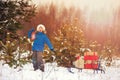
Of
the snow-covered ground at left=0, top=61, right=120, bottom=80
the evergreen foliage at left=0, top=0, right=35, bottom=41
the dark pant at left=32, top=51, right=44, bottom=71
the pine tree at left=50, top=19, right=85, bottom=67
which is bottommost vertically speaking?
the snow-covered ground at left=0, top=61, right=120, bottom=80

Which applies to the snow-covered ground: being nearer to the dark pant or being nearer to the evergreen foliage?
the dark pant

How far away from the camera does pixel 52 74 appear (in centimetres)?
553

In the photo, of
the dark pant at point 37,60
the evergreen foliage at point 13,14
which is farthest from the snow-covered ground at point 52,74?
the evergreen foliage at point 13,14

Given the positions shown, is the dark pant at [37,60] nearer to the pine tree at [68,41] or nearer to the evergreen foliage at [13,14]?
the pine tree at [68,41]

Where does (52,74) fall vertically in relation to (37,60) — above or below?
below

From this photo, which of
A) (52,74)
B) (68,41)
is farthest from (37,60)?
(68,41)

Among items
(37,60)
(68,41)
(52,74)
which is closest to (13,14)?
(37,60)

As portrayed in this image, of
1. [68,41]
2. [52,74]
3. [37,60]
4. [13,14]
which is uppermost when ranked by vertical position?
[13,14]

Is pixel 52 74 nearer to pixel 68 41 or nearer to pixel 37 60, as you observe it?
pixel 37 60

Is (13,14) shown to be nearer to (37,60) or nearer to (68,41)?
(37,60)

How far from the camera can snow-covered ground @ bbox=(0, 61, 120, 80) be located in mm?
5523

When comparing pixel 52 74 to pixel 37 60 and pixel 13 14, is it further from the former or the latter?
pixel 13 14

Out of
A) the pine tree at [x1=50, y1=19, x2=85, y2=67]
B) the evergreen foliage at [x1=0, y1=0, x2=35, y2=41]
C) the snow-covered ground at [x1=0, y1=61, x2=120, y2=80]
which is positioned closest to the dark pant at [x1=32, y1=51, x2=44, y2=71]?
the snow-covered ground at [x1=0, y1=61, x2=120, y2=80]

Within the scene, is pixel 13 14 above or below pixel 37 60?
above
